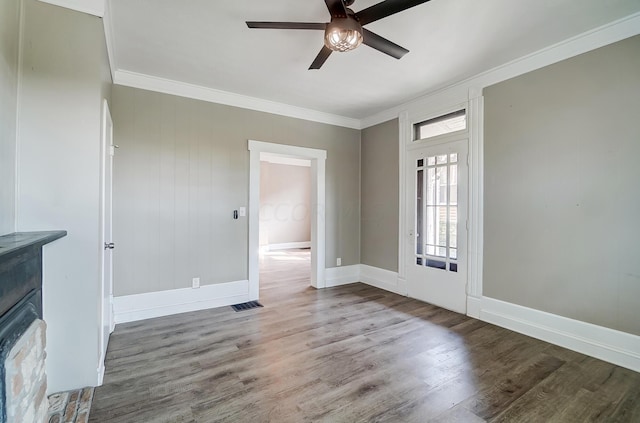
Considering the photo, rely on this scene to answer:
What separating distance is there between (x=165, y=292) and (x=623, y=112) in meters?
4.95

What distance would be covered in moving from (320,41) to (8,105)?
7.58 ft

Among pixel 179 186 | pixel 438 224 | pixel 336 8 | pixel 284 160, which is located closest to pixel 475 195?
pixel 438 224

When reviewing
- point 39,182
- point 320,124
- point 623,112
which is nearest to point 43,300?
point 39,182

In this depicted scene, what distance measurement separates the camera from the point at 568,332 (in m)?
2.65

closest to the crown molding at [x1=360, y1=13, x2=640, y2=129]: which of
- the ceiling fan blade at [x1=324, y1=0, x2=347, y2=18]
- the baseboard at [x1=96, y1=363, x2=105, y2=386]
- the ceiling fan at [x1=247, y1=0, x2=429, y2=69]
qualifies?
the ceiling fan at [x1=247, y1=0, x2=429, y2=69]

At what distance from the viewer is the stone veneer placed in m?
1.20

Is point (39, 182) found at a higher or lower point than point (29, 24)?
lower

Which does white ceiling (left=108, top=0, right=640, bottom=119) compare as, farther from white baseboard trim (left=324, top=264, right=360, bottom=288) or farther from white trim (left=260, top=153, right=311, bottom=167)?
white trim (left=260, top=153, right=311, bottom=167)

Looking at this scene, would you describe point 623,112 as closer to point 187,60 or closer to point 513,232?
point 513,232

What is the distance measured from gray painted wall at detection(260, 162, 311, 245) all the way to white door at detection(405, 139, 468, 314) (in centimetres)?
599

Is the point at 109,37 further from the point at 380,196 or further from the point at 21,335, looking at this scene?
the point at 380,196

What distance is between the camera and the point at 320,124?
183 inches

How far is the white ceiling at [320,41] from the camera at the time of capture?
2.19 metres

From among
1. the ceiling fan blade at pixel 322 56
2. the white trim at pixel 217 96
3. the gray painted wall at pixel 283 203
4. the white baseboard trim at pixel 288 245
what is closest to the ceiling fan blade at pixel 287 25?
the ceiling fan blade at pixel 322 56
